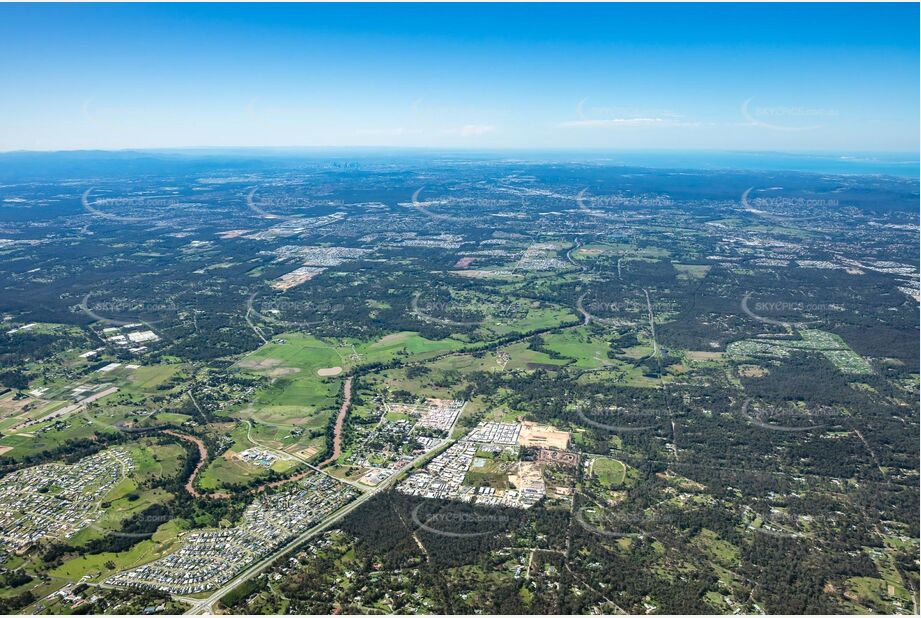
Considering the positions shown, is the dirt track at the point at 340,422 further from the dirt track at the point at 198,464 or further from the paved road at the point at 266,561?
the dirt track at the point at 198,464

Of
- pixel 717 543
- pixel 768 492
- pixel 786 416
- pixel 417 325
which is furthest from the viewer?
pixel 417 325

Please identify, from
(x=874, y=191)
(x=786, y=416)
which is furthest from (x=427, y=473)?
(x=874, y=191)

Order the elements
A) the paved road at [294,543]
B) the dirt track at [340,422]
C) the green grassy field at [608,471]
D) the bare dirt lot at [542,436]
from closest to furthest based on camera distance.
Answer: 1. the paved road at [294,543]
2. the green grassy field at [608,471]
3. the dirt track at [340,422]
4. the bare dirt lot at [542,436]

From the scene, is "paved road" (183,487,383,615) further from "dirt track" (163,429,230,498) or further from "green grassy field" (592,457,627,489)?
"green grassy field" (592,457,627,489)

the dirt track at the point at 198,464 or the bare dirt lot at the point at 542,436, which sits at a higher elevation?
the bare dirt lot at the point at 542,436

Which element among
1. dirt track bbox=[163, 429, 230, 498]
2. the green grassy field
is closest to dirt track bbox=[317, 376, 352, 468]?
dirt track bbox=[163, 429, 230, 498]

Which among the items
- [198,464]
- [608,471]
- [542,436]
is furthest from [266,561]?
[608,471]

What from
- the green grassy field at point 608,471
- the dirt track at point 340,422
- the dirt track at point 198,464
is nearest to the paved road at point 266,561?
the dirt track at point 340,422

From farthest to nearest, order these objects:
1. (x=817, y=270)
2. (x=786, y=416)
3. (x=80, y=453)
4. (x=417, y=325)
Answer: (x=817, y=270)
(x=417, y=325)
(x=786, y=416)
(x=80, y=453)

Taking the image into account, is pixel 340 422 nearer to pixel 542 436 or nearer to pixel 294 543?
pixel 294 543

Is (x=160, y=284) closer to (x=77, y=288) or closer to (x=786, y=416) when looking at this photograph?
(x=77, y=288)

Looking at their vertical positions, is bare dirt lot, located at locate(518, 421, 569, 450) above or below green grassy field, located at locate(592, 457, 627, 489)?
above
